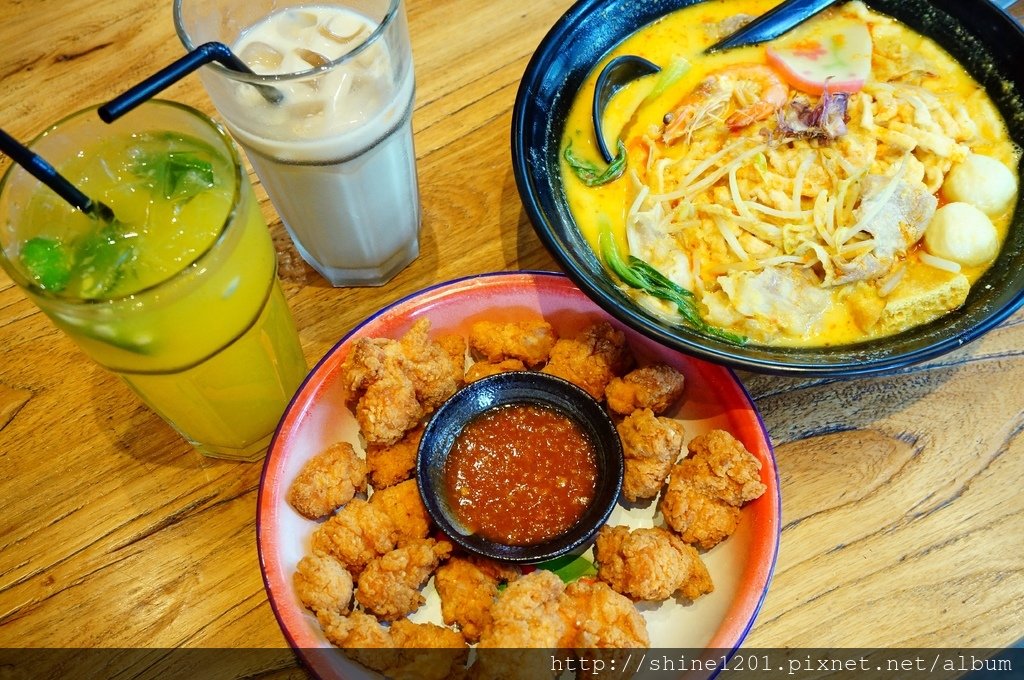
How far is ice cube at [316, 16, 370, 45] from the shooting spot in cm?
198

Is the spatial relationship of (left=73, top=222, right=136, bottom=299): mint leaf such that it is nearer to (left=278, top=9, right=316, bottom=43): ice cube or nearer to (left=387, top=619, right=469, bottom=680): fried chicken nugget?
(left=278, top=9, right=316, bottom=43): ice cube

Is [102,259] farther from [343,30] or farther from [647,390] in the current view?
[647,390]

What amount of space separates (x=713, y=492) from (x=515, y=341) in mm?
662

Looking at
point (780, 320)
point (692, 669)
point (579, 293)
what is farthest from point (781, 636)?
point (579, 293)

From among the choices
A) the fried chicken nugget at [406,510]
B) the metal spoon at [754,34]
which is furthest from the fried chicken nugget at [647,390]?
the metal spoon at [754,34]

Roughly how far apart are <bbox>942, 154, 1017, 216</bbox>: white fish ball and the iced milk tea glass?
1639mm

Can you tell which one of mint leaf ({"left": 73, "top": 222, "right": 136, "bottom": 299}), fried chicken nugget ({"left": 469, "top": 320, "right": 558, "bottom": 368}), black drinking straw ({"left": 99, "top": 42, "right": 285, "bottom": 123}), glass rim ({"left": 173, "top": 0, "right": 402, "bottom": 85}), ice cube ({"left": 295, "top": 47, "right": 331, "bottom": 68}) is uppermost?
black drinking straw ({"left": 99, "top": 42, "right": 285, "bottom": 123})

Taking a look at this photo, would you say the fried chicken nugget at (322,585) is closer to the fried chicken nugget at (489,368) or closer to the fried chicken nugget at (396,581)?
the fried chicken nugget at (396,581)

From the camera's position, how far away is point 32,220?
1.55 meters

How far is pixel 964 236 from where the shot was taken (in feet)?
6.77

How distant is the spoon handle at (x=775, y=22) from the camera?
2537mm

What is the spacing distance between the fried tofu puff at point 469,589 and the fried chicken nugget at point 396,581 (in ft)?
0.18

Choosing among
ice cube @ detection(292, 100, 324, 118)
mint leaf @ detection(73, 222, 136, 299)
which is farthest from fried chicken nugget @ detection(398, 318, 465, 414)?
mint leaf @ detection(73, 222, 136, 299)

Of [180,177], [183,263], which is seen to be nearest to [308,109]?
[180,177]
